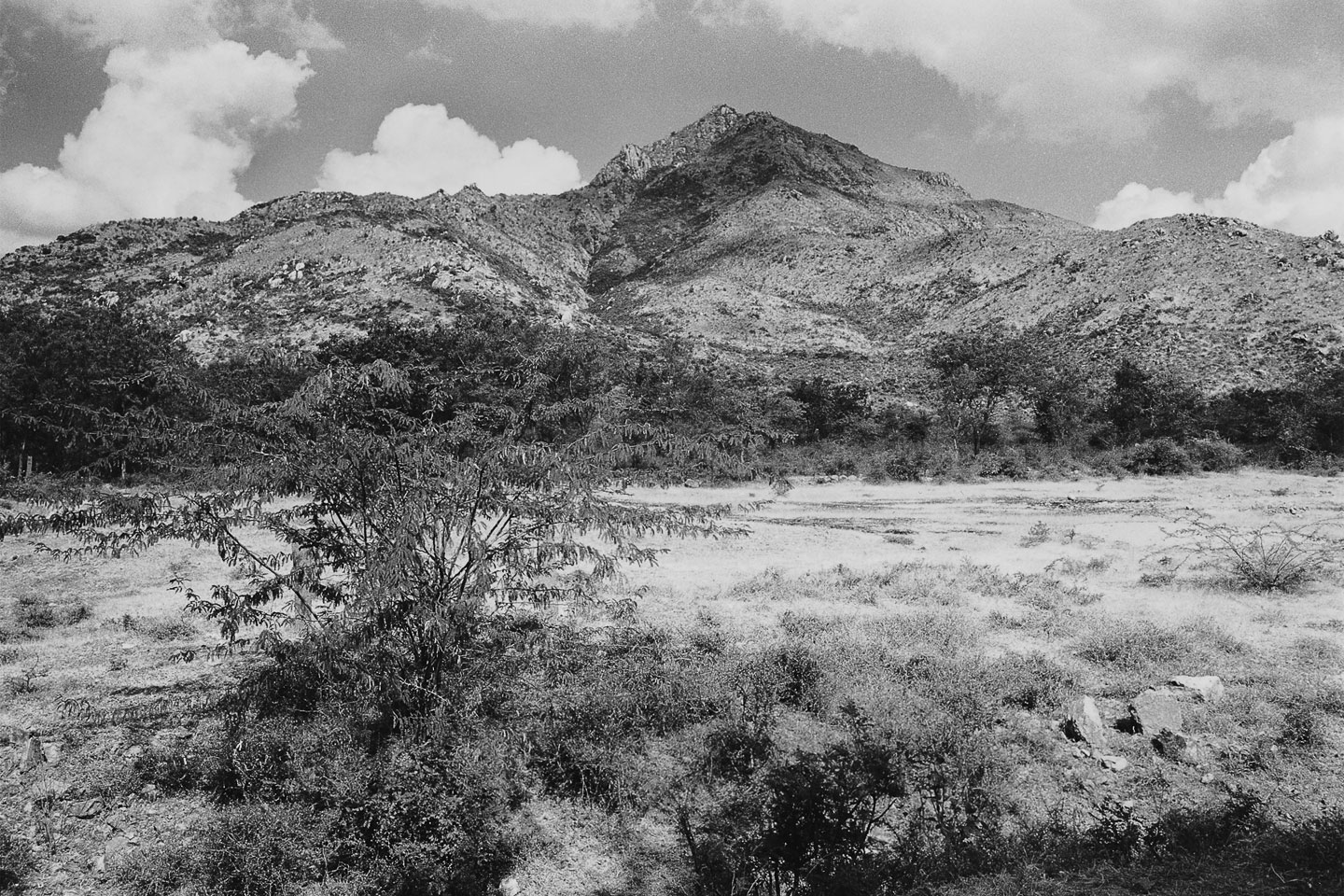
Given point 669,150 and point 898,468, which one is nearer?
point 898,468

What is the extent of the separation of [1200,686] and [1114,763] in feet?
6.97

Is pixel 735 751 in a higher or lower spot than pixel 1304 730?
lower

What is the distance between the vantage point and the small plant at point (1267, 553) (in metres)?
12.0

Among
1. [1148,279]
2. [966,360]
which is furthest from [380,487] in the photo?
[1148,279]

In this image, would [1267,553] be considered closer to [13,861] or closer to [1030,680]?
[1030,680]

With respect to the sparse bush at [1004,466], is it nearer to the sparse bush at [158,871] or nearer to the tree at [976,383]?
the tree at [976,383]

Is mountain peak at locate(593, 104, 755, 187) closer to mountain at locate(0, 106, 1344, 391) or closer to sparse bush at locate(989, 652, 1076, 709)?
mountain at locate(0, 106, 1344, 391)

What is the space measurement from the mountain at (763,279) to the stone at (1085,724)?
1740 inches

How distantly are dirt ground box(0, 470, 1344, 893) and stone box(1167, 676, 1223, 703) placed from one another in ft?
1.99

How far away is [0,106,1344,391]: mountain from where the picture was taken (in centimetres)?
5044

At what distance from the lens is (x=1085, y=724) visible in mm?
6855

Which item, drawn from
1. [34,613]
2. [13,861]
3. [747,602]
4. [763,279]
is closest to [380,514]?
[13,861]

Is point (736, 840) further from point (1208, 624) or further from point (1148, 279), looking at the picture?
point (1148, 279)

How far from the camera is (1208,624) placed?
9.92 meters
